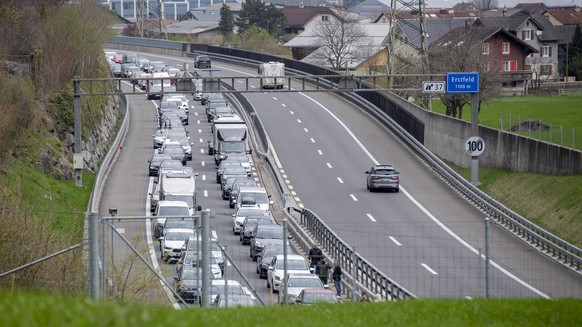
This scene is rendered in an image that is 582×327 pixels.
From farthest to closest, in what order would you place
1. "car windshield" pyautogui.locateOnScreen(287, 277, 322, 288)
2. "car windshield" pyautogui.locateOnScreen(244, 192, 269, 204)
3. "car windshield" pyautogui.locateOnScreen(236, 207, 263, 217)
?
"car windshield" pyautogui.locateOnScreen(244, 192, 269, 204) < "car windshield" pyautogui.locateOnScreen(236, 207, 263, 217) < "car windshield" pyautogui.locateOnScreen(287, 277, 322, 288)

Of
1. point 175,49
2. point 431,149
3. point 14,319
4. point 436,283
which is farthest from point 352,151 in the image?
point 175,49

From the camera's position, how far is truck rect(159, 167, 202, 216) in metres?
46.4

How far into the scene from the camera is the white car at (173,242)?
27.6m

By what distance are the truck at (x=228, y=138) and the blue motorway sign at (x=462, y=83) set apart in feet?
40.6

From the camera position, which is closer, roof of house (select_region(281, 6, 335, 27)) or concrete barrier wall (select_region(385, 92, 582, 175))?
concrete barrier wall (select_region(385, 92, 582, 175))

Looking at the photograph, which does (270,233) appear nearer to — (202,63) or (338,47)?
(202,63)

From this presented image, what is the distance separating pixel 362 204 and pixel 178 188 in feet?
26.6

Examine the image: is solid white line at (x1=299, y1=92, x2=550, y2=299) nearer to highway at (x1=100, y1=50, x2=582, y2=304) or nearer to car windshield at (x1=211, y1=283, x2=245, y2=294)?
highway at (x1=100, y1=50, x2=582, y2=304)

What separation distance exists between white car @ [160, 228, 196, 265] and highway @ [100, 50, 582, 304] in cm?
69

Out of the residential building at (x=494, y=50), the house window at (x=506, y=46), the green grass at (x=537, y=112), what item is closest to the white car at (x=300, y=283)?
the green grass at (x=537, y=112)

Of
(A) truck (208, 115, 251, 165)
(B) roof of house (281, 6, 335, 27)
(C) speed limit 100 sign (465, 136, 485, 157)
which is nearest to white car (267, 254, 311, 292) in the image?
(C) speed limit 100 sign (465, 136, 485, 157)

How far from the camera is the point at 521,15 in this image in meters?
132

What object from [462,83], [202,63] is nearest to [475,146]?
[462,83]

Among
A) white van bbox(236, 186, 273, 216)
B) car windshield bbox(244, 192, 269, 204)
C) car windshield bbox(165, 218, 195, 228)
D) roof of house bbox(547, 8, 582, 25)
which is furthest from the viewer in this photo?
roof of house bbox(547, 8, 582, 25)
